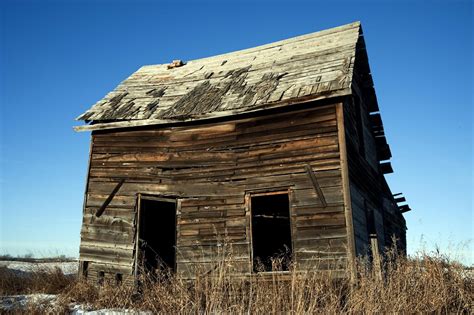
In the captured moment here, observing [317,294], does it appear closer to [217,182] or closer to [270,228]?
[217,182]

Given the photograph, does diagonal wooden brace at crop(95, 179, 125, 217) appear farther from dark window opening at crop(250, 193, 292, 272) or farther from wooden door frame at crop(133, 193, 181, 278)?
dark window opening at crop(250, 193, 292, 272)

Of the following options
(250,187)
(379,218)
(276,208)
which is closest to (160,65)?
(276,208)

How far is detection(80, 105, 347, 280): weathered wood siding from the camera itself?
26.8 ft

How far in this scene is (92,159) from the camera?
10.7 metres

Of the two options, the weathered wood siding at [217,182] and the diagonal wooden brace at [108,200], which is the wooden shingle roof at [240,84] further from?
the diagonal wooden brace at [108,200]

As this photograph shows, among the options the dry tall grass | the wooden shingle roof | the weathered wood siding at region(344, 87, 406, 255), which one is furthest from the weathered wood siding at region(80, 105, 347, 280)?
the dry tall grass

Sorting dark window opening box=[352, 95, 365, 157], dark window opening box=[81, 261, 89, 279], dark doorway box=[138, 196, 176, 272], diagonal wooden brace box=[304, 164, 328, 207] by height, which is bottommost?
dark window opening box=[81, 261, 89, 279]

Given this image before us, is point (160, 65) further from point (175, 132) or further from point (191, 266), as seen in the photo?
point (191, 266)

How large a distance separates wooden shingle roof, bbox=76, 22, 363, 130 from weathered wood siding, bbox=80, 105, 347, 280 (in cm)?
37

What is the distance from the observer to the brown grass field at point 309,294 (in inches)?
182

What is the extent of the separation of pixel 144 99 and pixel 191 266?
4949 mm

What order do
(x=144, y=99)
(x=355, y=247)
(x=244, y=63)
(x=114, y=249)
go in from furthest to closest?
(x=244, y=63) < (x=144, y=99) < (x=114, y=249) < (x=355, y=247)

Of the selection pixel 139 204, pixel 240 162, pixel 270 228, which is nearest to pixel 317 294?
pixel 240 162

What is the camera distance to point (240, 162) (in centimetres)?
917
